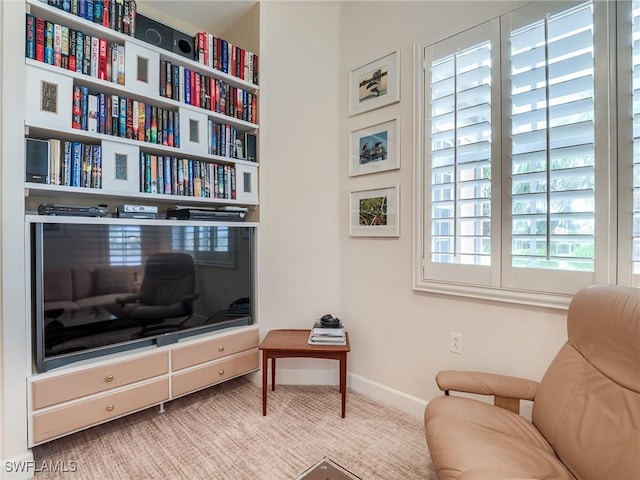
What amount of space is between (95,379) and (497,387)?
214cm

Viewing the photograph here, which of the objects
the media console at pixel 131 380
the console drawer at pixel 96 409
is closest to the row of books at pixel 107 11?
the media console at pixel 131 380

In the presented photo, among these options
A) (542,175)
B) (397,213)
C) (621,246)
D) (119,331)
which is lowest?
(119,331)

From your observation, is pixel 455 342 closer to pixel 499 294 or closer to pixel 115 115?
pixel 499 294

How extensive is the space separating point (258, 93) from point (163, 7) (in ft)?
3.36

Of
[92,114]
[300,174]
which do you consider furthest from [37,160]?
[300,174]

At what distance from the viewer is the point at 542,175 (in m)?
1.60

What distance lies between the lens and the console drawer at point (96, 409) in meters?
1.60

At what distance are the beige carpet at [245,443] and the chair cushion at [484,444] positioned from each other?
18.7 inches

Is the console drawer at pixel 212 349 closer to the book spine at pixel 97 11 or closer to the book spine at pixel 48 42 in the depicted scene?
the book spine at pixel 48 42

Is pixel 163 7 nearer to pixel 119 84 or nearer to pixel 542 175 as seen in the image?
pixel 119 84

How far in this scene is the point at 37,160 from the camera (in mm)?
1637

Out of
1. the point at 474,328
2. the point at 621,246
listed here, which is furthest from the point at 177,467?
the point at 621,246

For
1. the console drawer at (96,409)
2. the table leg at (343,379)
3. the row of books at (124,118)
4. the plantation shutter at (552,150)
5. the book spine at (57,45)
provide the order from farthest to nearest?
the table leg at (343,379), the row of books at (124,118), the book spine at (57,45), the console drawer at (96,409), the plantation shutter at (552,150)

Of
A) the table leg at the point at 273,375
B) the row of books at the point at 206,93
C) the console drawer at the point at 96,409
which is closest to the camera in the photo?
the console drawer at the point at 96,409
